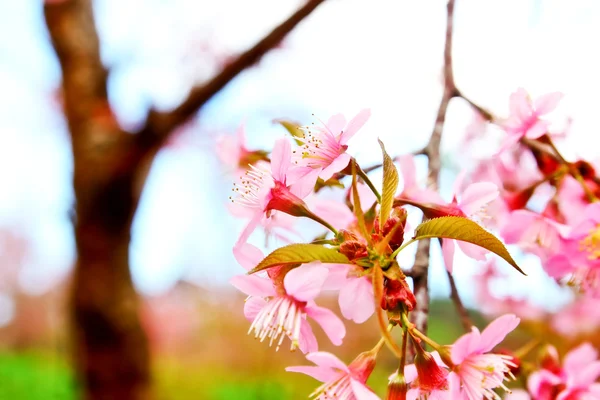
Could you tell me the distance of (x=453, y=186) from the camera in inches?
20.8

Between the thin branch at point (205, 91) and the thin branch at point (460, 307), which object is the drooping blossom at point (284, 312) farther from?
the thin branch at point (205, 91)

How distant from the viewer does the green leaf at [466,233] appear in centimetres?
38

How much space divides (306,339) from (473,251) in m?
0.18

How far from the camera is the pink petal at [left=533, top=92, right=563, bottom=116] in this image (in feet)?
2.09

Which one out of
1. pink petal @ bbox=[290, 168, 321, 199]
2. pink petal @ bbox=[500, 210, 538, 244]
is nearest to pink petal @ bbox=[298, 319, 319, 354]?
pink petal @ bbox=[290, 168, 321, 199]

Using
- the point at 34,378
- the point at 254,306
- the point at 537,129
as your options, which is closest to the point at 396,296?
the point at 254,306

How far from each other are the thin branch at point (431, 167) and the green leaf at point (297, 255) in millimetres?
125

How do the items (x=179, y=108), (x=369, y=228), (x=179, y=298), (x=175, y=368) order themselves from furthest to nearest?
(x=179, y=298), (x=175, y=368), (x=179, y=108), (x=369, y=228)

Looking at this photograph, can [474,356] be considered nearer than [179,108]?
Yes

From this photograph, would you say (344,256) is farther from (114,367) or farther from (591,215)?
(114,367)

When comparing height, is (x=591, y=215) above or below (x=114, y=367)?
above

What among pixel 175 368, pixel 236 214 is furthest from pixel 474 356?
pixel 175 368

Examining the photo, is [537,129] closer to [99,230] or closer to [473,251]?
[473,251]

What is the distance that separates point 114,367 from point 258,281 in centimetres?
250
